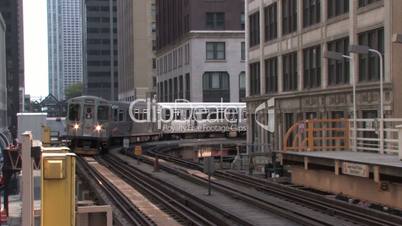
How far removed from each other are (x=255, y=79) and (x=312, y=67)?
11449mm

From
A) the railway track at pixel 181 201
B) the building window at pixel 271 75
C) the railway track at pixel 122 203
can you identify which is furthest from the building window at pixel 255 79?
the railway track at pixel 122 203

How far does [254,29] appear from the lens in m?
48.2

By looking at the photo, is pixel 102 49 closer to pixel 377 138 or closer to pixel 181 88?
pixel 181 88

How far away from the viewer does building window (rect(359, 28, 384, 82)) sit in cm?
2903

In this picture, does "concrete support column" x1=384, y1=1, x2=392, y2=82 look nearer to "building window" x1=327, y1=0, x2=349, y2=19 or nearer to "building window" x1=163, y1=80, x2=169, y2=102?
"building window" x1=327, y1=0, x2=349, y2=19

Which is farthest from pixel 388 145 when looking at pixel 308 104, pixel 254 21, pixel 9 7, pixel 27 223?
pixel 9 7

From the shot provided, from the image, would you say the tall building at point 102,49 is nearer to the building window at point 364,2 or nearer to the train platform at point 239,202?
the train platform at point 239,202

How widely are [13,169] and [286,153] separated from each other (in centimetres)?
1545

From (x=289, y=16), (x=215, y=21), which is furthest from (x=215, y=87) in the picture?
(x=289, y=16)

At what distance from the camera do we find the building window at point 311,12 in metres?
36.0

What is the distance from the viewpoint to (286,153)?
2500 cm

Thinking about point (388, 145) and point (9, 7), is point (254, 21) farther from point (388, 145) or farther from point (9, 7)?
point (9, 7)

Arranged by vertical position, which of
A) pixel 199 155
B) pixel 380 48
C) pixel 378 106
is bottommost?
pixel 199 155

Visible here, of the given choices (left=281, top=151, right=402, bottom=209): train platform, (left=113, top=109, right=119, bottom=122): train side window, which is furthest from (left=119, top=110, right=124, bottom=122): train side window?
(left=281, top=151, right=402, bottom=209): train platform
